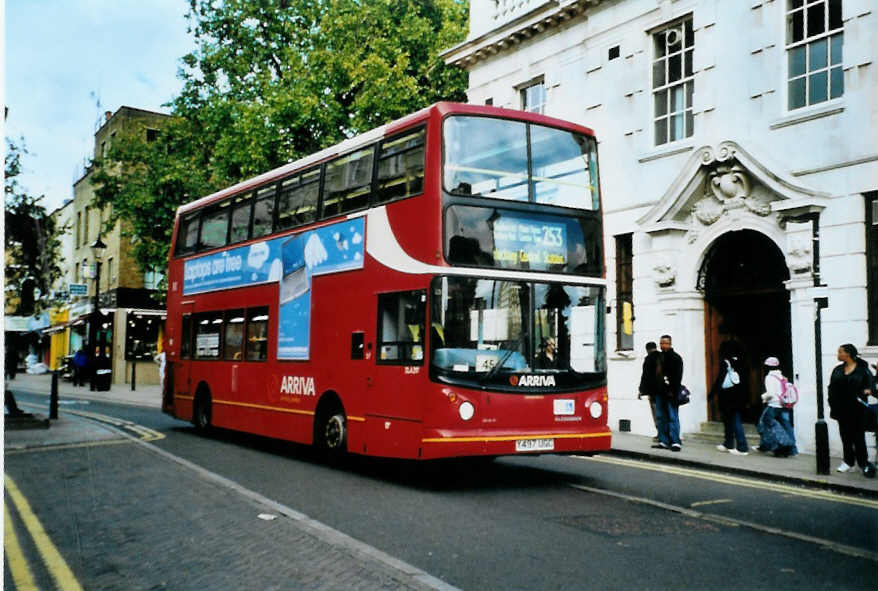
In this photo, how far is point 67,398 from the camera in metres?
29.6

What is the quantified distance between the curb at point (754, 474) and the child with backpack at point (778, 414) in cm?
170

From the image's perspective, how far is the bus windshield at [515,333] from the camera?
9.38 meters

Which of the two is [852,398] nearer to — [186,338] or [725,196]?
[725,196]

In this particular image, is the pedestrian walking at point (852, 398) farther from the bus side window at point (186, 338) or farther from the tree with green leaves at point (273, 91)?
the tree with green leaves at point (273, 91)

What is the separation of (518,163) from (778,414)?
20.5 feet

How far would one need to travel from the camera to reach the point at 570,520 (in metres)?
7.88

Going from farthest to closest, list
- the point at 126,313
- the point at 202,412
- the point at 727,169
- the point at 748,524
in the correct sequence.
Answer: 1. the point at 126,313
2. the point at 202,412
3. the point at 727,169
4. the point at 748,524

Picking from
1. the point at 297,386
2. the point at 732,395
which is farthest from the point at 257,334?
the point at 732,395

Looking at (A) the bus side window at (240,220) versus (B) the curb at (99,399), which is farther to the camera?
(B) the curb at (99,399)

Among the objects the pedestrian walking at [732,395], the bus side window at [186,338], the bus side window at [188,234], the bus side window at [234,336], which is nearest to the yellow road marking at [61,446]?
the bus side window at [234,336]

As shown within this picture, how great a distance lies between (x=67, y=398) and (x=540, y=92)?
19379 mm

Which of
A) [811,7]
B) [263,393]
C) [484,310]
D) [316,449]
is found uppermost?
[811,7]

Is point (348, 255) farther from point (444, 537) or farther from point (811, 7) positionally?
point (811, 7)

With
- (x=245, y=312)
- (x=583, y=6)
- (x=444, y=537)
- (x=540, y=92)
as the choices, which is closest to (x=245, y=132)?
(x=540, y=92)
